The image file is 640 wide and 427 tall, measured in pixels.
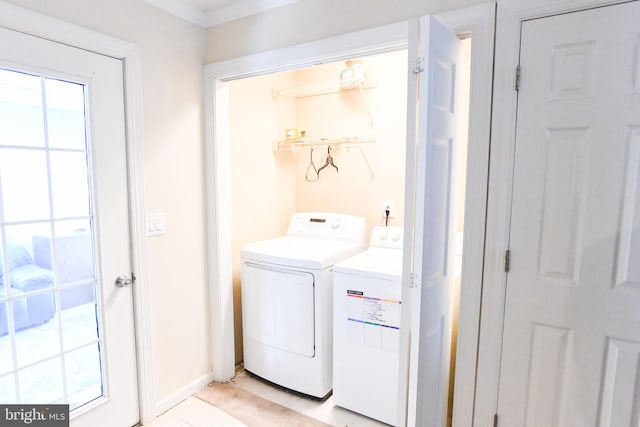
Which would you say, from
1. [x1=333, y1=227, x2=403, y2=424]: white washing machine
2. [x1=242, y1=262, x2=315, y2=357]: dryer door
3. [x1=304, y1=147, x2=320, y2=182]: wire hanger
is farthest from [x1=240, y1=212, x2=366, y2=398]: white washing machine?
[x1=304, y1=147, x2=320, y2=182]: wire hanger

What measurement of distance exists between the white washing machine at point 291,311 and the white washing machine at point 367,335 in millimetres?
109

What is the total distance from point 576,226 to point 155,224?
2131 millimetres

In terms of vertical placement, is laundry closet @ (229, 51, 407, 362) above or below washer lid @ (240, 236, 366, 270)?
above

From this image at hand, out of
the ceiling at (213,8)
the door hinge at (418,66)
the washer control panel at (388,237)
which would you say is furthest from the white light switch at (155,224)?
the door hinge at (418,66)

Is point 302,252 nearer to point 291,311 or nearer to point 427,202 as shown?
point 291,311

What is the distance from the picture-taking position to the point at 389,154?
2.75m

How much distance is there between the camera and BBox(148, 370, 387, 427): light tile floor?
6.81ft

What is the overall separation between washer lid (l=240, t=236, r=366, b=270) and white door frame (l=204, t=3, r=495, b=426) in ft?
0.83

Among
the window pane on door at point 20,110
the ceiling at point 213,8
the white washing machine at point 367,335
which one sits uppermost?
the ceiling at point 213,8

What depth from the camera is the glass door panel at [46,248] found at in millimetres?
1468

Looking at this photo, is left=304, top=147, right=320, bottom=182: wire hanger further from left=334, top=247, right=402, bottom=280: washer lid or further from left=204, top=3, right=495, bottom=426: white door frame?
left=334, top=247, right=402, bottom=280: washer lid

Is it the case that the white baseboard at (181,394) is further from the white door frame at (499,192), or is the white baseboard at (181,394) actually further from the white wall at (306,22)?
the white wall at (306,22)

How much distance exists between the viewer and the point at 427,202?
1202 millimetres

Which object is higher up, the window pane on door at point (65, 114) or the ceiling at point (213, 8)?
the ceiling at point (213, 8)
